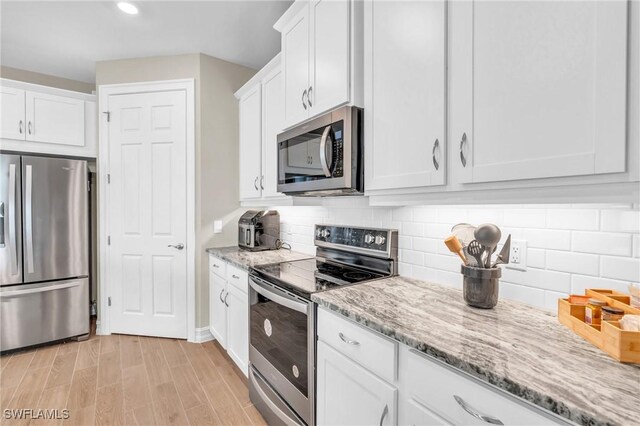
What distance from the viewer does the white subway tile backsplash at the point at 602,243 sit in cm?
97

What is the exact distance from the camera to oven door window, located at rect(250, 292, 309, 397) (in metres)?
1.44

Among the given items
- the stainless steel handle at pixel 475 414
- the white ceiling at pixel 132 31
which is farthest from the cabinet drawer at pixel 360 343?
the white ceiling at pixel 132 31

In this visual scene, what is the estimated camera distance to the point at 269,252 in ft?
8.41

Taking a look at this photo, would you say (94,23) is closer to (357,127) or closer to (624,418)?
(357,127)

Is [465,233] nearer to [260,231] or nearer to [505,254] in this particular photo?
[505,254]

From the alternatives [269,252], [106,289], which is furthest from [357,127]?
[106,289]

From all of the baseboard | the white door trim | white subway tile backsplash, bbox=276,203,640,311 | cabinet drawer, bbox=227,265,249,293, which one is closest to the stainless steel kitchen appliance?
cabinet drawer, bbox=227,265,249,293

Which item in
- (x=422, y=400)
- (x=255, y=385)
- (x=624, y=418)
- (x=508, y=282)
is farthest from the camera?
(x=255, y=385)

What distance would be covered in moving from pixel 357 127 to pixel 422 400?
1143 mm

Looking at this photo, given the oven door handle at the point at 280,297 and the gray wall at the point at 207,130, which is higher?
the gray wall at the point at 207,130

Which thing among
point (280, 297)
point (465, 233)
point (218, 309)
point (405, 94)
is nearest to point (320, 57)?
point (405, 94)

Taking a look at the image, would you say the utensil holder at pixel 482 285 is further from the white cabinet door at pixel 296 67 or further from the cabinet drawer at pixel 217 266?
the cabinet drawer at pixel 217 266

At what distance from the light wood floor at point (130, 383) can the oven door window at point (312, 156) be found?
1520mm

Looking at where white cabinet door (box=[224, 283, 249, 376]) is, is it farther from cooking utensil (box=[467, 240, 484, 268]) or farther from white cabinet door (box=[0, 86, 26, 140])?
white cabinet door (box=[0, 86, 26, 140])
